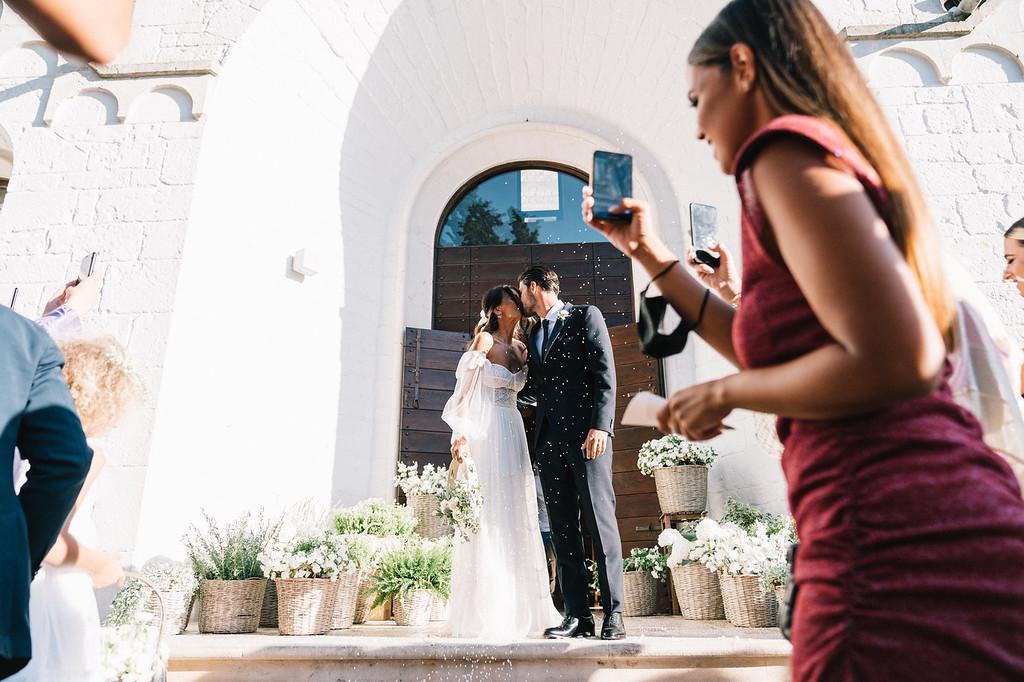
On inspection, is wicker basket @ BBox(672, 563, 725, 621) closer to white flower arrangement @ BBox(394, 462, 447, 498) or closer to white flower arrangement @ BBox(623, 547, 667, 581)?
white flower arrangement @ BBox(623, 547, 667, 581)

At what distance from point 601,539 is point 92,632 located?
1.85 metres

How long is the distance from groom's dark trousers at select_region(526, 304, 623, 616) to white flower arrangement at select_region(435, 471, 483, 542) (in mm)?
451

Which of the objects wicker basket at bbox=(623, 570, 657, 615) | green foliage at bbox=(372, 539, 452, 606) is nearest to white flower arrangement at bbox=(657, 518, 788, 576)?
wicker basket at bbox=(623, 570, 657, 615)

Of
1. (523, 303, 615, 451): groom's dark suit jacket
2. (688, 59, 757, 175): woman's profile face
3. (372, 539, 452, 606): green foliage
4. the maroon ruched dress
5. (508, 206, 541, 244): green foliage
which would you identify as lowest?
(372, 539, 452, 606): green foliage

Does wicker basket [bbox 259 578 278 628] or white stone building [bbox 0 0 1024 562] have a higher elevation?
white stone building [bbox 0 0 1024 562]

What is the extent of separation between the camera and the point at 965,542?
53 cm

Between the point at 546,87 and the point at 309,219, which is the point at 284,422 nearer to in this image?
the point at 309,219

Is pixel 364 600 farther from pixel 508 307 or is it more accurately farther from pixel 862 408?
pixel 862 408

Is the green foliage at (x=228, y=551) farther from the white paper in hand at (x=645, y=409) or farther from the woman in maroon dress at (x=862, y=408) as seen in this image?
the woman in maroon dress at (x=862, y=408)

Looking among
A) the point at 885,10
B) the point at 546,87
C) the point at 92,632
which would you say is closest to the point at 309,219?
the point at 546,87

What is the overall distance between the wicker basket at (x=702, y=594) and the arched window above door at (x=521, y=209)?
3.59 metres

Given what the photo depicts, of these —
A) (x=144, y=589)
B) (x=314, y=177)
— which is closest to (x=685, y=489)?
(x=144, y=589)

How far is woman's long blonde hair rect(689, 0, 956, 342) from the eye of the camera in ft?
2.09

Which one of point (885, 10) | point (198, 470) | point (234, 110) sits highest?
point (885, 10)
